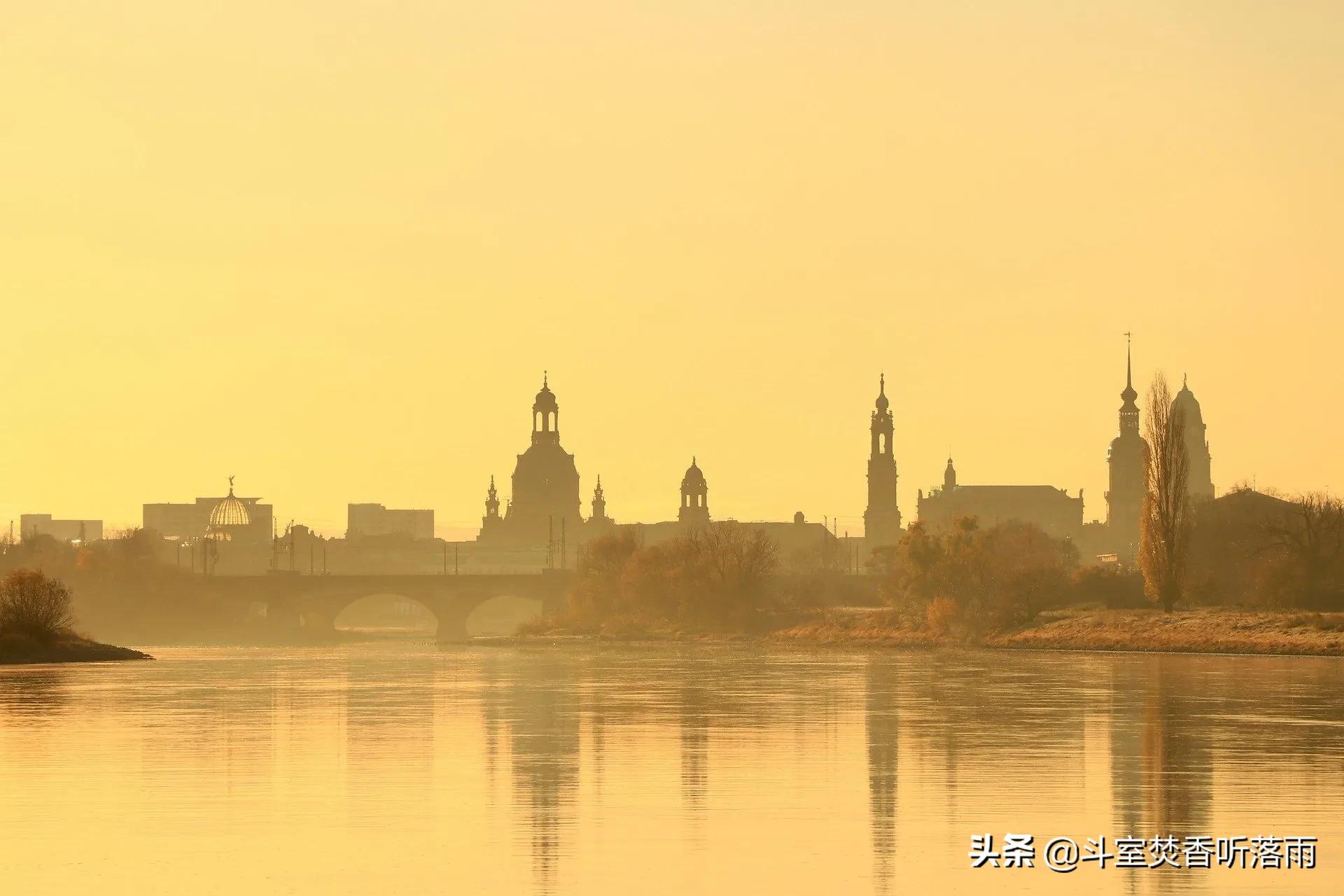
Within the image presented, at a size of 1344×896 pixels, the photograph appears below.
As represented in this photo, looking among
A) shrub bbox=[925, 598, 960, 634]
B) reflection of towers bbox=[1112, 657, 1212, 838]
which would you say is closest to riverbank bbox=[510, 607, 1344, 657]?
shrub bbox=[925, 598, 960, 634]

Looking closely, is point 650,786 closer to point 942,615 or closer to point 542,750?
point 542,750

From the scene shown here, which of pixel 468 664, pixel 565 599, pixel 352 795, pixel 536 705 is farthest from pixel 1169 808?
pixel 565 599

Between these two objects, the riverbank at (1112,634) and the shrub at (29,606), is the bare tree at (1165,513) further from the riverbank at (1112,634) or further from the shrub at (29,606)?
the shrub at (29,606)

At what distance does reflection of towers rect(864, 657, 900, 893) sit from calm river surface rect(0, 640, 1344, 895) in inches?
4.1

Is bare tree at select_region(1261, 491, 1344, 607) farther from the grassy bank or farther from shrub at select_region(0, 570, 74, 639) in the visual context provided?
shrub at select_region(0, 570, 74, 639)

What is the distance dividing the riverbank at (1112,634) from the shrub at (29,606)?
145ft

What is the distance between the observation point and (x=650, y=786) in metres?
29.8

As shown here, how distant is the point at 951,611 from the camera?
109875 millimetres

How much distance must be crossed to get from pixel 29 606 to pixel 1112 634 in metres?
49.5

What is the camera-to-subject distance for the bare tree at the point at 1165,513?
97688mm

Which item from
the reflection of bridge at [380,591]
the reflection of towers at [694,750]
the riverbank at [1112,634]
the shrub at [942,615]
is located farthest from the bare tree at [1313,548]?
the reflection of bridge at [380,591]

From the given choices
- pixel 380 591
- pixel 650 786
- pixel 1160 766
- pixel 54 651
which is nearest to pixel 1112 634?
pixel 54 651

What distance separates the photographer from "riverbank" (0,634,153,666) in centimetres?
8531

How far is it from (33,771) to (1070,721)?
21.8m
